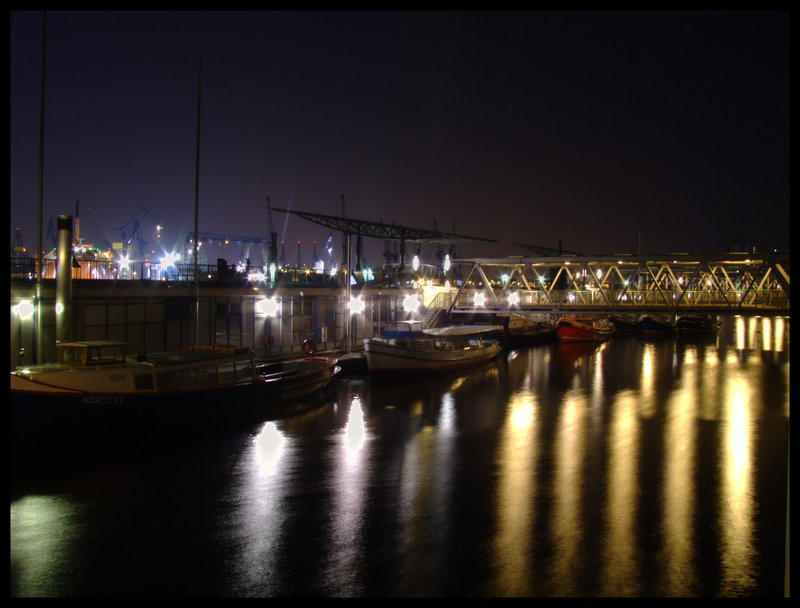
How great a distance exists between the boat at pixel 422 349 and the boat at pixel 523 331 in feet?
46.0

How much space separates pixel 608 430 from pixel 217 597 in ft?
55.6

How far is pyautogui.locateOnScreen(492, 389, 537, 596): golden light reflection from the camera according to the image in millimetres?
10656

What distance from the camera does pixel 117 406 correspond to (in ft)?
63.8

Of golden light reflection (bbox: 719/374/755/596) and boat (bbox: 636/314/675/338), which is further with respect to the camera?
boat (bbox: 636/314/675/338)

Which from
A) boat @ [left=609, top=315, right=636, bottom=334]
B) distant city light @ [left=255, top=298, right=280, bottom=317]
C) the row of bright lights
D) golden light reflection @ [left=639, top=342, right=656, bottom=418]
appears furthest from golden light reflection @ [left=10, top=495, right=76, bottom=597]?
boat @ [left=609, top=315, right=636, bottom=334]

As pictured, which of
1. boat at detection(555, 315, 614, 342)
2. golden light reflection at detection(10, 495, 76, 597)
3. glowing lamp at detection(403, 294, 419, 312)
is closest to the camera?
golden light reflection at detection(10, 495, 76, 597)

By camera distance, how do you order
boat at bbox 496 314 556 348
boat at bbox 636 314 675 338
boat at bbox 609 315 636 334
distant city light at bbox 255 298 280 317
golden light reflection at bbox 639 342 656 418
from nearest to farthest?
golden light reflection at bbox 639 342 656 418, distant city light at bbox 255 298 280 317, boat at bbox 496 314 556 348, boat at bbox 636 314 675 338, boat at bbox 609 315 636 334

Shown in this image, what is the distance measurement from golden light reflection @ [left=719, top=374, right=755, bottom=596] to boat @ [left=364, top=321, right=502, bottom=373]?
1599cm

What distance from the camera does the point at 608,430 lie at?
22.6 metres

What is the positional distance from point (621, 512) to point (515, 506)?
248cm

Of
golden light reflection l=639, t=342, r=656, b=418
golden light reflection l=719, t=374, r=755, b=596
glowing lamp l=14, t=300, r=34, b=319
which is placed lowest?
golden light reflection l=719, t=374, r=755, b=596

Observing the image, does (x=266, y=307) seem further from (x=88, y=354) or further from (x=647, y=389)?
(x=647, y=389)

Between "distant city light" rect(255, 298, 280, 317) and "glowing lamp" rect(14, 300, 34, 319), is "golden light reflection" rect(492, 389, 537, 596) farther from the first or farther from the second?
"glowing lamp" rect(14, 300, 34, 319)

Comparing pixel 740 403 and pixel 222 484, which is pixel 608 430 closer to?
pixel 740 403
